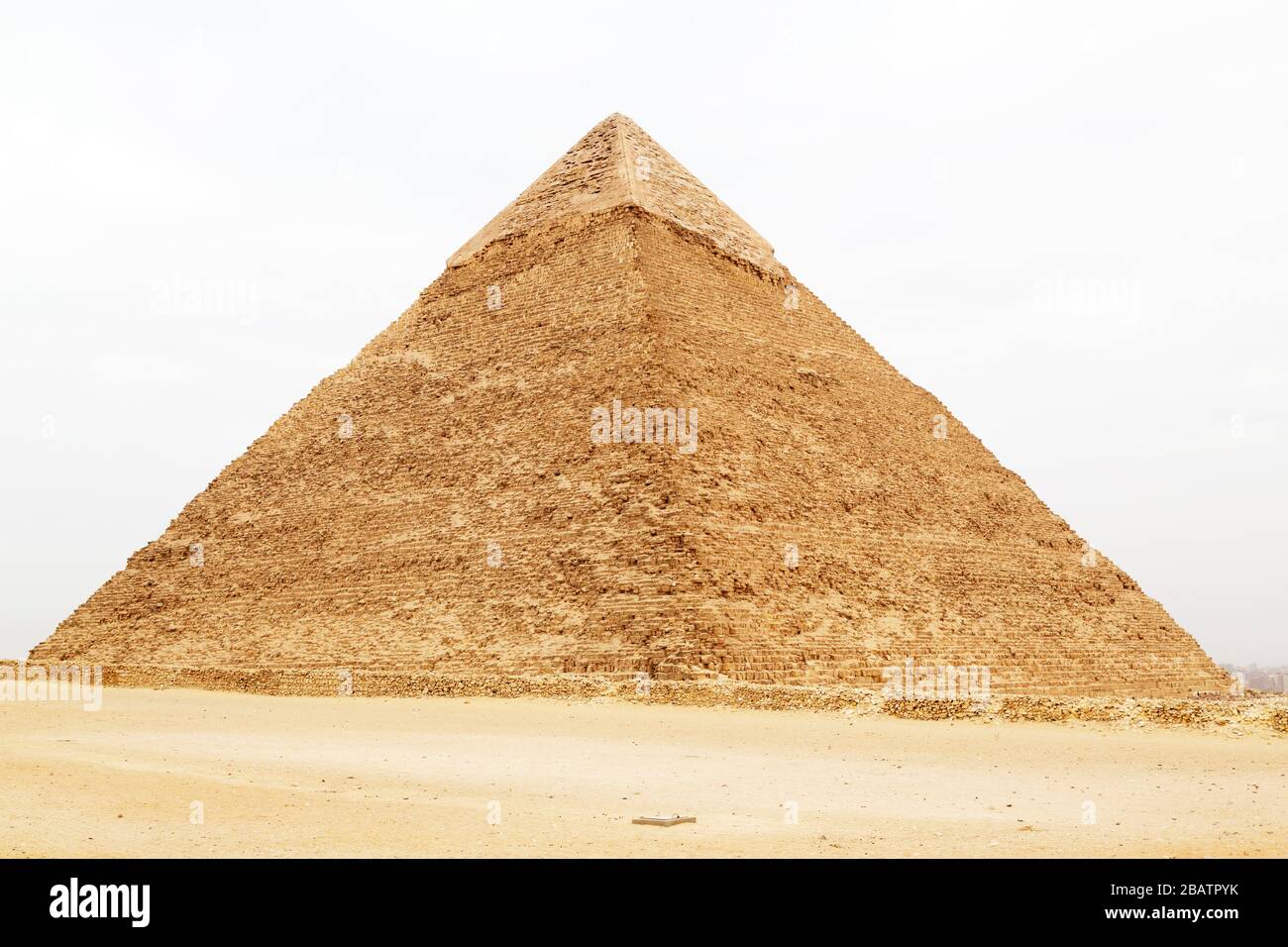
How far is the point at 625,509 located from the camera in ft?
84.7

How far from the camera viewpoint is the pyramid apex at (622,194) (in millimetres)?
37406

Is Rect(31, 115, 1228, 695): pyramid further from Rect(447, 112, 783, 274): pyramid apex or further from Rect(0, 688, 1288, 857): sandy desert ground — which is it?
Rect(0, 688, 1288, 857): sandy desert ground

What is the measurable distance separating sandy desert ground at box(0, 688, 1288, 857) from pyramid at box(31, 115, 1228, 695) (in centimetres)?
630

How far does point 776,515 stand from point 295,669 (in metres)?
10.7

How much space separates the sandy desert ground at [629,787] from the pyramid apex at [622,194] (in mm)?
21813

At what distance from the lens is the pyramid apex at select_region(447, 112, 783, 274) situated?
37.4 m

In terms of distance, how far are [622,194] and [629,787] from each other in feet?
91.3

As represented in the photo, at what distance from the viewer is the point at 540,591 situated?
83.0 ft

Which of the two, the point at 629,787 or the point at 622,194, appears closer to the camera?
the point at 629,787

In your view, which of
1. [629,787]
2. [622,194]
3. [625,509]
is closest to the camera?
[629,787]

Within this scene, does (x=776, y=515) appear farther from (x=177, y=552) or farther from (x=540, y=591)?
(x=177, y=552)

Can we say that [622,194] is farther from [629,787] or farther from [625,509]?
[629,787]

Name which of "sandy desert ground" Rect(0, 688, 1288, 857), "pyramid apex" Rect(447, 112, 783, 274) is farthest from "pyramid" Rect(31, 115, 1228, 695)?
"sandy desert ground" Rect(0, 688, 1288, 857)

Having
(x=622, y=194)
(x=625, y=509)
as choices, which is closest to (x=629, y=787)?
(x=625, y=509)
